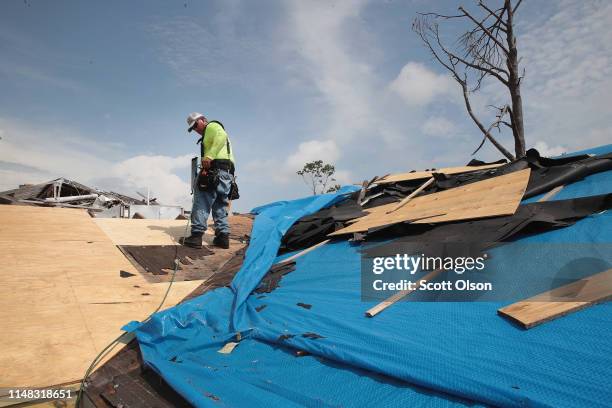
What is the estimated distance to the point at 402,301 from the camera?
6.40 feet

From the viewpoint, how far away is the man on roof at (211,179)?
14.0 ft

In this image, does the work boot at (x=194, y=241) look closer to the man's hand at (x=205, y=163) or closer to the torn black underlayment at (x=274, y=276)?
the man's hand at (x=205, y=163)

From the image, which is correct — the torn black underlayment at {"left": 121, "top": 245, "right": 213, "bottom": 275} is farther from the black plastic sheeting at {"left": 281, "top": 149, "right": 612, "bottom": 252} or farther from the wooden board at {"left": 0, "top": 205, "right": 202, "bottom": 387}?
the black plastic sheeting at {"left": 281, "top": 149, "right": 612, "bottom": 252}

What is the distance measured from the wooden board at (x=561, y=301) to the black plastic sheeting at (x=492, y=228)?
2.07 feet

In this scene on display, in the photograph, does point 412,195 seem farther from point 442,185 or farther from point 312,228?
point 312,228

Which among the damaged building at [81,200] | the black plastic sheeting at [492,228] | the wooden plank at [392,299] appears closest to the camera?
the wooden plank at [392,299]

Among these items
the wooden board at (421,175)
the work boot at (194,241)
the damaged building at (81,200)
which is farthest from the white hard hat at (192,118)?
the damaged building at (81,200)

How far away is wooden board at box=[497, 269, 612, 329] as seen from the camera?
4.80ft

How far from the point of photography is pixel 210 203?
4.38 metres

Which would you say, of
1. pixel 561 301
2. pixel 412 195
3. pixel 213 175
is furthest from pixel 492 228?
pixel 213 175

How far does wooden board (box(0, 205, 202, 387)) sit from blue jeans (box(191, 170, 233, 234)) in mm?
956

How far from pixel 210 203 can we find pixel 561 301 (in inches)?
149

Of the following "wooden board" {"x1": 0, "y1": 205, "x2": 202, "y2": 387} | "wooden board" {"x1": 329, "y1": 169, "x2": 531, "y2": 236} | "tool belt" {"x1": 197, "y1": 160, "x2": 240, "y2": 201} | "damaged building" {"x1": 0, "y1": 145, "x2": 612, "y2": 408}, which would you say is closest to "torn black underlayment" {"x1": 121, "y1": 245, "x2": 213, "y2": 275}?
"damaged building" {"x1": 0, "y1": 145, "x2": 612, "y2": 408}

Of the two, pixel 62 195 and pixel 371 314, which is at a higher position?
pixel 62 195
